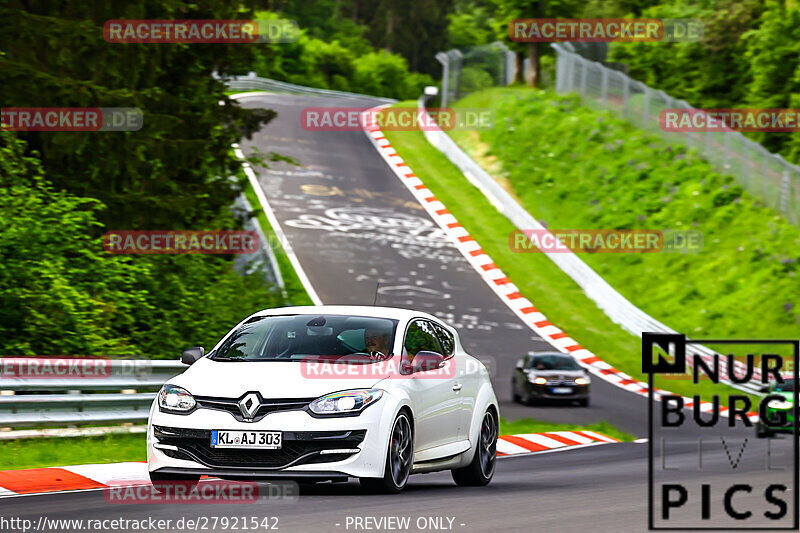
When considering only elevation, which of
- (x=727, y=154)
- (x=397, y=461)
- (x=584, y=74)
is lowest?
Answer: (x=397, y=461)

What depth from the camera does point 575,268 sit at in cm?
3825

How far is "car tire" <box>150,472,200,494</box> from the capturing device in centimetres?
1041

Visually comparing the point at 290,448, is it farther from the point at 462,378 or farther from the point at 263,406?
the point at 462,378

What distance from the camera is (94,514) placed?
9.25 metres

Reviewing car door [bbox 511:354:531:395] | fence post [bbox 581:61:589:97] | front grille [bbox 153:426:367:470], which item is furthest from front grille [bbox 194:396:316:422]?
fence post [bbox 581:61:589:97]

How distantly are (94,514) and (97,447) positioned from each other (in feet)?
18.2

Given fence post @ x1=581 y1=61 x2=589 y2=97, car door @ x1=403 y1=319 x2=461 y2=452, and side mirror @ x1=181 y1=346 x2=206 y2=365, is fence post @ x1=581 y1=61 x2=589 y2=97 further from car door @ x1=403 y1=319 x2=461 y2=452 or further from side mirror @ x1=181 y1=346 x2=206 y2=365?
side mirror @ x1=181 y1=346 x2=206 y2=365

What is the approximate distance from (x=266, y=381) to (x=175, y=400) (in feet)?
2.42

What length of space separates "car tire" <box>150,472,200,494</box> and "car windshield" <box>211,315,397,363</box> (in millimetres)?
1049

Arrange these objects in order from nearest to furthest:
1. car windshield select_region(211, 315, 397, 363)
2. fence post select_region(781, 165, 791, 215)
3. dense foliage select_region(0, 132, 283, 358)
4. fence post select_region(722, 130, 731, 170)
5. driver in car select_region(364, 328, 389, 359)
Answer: car windshield select_region(211, 315, 397, 363), driver in car select_region(364, 328, 389, 359), dense foliage select_region(0, 132, 283, 358), fence post select_region(781, 165, 791, 215), fence post select_region(722, 130, 731, 170)

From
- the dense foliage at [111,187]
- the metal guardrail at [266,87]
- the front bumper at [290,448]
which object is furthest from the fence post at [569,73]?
the front bumper at [290,448]

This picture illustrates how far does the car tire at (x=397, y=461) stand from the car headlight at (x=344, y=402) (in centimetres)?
31

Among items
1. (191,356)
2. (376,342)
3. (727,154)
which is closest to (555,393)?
(376,342)

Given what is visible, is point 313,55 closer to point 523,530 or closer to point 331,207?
point 331,207
